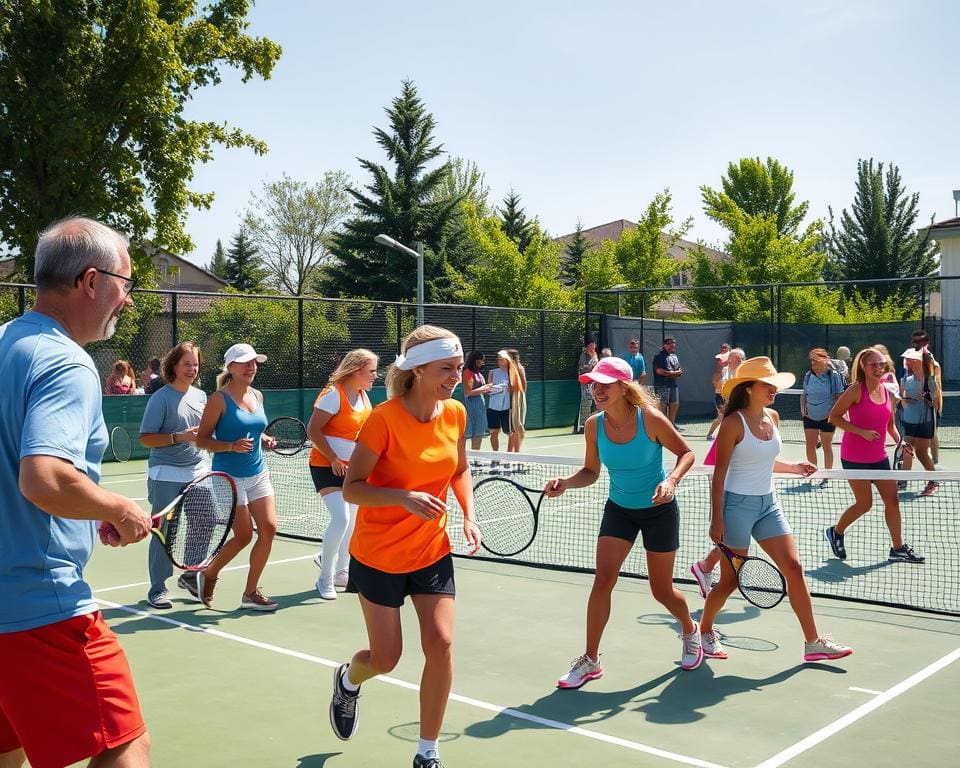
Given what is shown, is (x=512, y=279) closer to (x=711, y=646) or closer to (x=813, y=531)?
(x=813, y=531)

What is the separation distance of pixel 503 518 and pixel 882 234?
140 ft

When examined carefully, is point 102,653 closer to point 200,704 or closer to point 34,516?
point 34,516

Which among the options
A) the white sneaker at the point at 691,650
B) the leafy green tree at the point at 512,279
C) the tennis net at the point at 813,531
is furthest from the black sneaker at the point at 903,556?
the leafy green tree at the point at 512,279

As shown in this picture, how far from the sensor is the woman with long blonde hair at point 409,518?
408cm

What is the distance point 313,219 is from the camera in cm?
5600

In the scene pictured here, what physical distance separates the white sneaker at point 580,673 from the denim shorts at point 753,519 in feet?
3.62

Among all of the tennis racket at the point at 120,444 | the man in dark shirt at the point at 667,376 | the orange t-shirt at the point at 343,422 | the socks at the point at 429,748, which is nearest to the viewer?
the socks at the point at 429,748

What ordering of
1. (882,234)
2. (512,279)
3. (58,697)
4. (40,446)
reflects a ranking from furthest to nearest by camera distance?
(882,234)
(512,279)
(58,697)
(40,446)

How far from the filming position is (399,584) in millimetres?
4152

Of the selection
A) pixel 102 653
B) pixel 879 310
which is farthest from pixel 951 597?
pixel 879 310

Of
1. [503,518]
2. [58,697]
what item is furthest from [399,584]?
[503,518]

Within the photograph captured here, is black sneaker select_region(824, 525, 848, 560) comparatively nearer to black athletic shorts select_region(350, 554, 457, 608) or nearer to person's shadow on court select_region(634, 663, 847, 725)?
person's shadow on court select_region(634, 663, 847, 725)

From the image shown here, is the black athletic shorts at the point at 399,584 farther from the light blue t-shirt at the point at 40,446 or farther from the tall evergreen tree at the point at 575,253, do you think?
the tall evergreen tree at the point at 575,253

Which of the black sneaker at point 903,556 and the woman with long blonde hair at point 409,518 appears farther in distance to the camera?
the black sneaker at point 903,556
